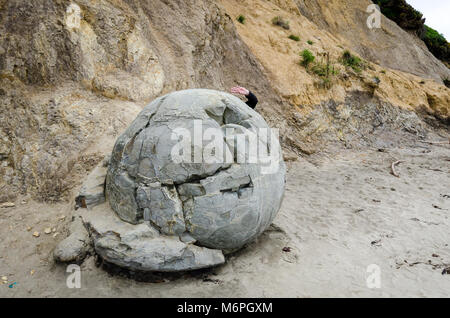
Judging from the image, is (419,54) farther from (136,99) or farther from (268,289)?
(268,289)

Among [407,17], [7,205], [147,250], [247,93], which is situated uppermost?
[407,17]

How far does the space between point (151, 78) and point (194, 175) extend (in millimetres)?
3801

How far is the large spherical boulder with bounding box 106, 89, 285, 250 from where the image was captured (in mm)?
2619

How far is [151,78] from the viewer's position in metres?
5.80

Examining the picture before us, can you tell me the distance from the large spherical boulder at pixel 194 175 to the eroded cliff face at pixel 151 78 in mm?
1839

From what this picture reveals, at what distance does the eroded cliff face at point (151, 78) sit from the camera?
4.39m

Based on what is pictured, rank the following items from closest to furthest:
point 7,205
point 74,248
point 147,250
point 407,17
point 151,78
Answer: point 147,250, point 74,248, point 7,205, point 151,78, point 407,17

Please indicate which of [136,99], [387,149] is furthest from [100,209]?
[387,149]

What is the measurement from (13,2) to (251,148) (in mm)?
4950

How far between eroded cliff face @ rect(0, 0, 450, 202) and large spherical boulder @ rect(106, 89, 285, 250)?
1.84 m
